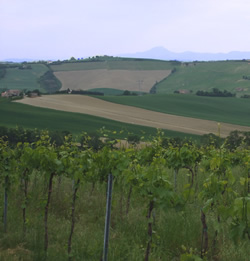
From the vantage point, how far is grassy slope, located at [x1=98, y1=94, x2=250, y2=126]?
198ft

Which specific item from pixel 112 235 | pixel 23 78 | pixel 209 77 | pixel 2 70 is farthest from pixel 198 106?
pixel 2 70

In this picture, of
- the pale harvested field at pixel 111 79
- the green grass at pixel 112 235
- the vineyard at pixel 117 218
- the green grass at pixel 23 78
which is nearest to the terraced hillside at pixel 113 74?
the pale harvested field at pixel 111 79

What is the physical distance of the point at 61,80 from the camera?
104 m

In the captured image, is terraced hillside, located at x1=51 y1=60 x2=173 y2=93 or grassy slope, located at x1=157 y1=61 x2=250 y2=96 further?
terraced hillside, located at x1=51 y1=60 x2=173 y2=93

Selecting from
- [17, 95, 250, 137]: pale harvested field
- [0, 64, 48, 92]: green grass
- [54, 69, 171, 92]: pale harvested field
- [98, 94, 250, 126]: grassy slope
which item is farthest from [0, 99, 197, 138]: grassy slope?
[54, 69, 171, 92]: pale harvested field

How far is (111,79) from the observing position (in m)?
108

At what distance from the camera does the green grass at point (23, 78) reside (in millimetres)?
97688

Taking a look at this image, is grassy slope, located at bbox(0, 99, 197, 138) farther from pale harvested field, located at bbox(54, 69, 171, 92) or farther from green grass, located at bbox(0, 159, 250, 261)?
pale harvested field, located at bbox(54, 69, 171, 92)

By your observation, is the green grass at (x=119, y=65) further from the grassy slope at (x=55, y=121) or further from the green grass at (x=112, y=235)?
the green grass at (x=112, y=235)

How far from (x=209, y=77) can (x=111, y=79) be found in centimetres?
2964

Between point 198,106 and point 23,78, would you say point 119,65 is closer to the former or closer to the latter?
point 23,78

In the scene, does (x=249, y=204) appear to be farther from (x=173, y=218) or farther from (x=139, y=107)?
A: (x=139, y=107)

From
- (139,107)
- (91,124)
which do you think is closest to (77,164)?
(91,124)

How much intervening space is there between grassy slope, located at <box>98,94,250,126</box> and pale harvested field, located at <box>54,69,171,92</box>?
27.3m
